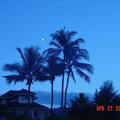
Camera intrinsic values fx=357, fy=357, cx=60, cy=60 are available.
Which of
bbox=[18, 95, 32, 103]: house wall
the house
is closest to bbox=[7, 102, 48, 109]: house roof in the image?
the house

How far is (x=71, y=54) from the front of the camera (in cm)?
4847

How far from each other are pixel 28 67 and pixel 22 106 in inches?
239

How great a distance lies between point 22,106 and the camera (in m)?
51.4

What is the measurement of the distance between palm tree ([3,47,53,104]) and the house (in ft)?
11.5

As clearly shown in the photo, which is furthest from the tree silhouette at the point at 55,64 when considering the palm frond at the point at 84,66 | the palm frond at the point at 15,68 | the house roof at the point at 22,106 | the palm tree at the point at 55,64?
the house roof at the point at 22,106

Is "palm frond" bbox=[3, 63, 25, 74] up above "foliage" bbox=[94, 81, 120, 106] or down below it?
above

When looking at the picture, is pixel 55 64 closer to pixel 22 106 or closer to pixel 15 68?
pixel 15 68

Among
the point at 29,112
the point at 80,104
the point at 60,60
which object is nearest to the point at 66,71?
the point at 60,60

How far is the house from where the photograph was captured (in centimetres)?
5078

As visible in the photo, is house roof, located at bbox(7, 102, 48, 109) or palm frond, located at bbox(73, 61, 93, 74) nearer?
palm frond, located at bbox(73, 61, 93, 74)

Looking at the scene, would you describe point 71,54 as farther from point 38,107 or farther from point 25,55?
point 38,107

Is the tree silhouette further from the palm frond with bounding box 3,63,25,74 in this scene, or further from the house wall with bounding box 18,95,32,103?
the house wall with bounding box 18,95,32,103

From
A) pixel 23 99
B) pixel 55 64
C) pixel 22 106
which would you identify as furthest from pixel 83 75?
pixel 23 99

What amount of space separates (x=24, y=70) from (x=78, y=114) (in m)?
10.2
